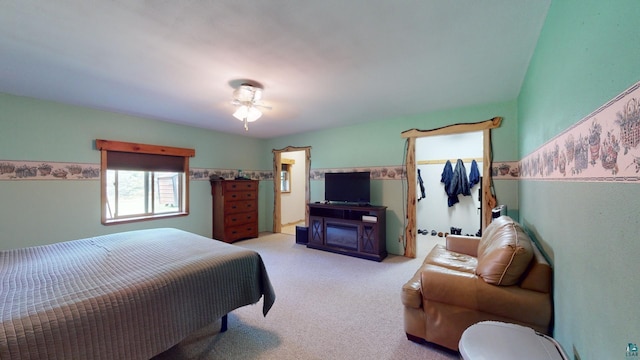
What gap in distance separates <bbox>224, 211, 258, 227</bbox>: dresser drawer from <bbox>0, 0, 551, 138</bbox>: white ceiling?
7.85ft

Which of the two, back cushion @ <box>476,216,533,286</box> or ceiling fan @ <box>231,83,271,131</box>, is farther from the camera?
ceiling fan @ <box>231,83,271,131</box>

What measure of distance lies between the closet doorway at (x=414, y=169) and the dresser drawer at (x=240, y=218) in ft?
10.3

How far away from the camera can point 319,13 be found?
58.2 inches

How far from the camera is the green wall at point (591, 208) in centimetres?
68

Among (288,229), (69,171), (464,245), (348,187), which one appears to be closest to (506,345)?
(464,245)

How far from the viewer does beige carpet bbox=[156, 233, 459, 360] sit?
5.78 feet

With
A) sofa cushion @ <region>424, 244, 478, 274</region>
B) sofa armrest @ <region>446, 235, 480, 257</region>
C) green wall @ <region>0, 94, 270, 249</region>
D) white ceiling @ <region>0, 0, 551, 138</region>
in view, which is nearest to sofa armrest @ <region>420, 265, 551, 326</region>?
sofa cushion @ <region>424, 244, 478, 274</region>

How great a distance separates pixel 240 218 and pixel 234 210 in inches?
8.9

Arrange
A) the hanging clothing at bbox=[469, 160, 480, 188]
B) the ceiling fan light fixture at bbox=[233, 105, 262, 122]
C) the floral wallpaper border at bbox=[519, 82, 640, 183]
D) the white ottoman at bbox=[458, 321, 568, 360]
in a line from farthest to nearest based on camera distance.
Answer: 1. the hanging clothing at bbox=[469, 160, 480, 188]
2. the ceiling fan light fixture at bbox=[233, 105, 262, 122]
3. the white ottoman at bbox=[458, 321, 568, 360]
4. the floral wallpaper border at bbox=[519, 82, 640, 183]

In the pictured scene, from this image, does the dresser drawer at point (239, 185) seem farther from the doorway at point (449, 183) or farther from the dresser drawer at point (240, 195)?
the doorway at point (449, 183)

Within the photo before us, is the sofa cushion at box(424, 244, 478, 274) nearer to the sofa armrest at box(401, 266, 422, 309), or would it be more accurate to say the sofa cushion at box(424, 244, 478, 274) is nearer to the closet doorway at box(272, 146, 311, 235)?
the sofa armrest at box(401, 266, 422, 309)

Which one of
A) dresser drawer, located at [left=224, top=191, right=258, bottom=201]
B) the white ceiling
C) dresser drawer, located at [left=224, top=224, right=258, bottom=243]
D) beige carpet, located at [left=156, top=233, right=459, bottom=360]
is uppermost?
the white ceiling

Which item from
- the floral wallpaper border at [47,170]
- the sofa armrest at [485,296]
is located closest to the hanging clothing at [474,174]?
the sofa armrest at [485,296]

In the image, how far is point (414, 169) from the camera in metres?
3.84
